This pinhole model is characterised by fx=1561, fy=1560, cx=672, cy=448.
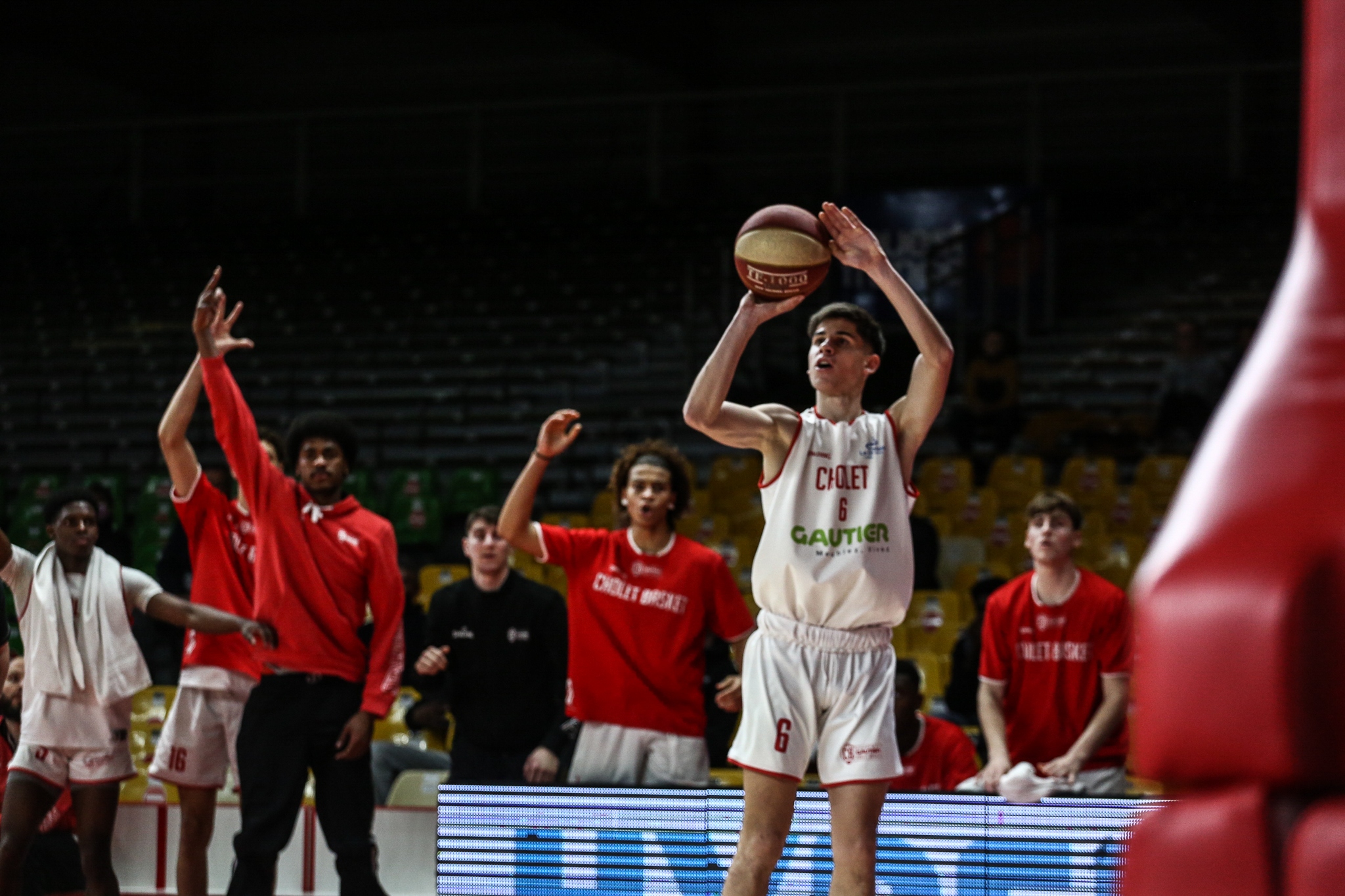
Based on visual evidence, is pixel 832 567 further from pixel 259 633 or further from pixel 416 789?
pixel 416 789

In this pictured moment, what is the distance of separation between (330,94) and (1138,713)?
2126cm

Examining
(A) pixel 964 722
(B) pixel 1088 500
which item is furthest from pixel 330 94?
(A) pixel 964 722

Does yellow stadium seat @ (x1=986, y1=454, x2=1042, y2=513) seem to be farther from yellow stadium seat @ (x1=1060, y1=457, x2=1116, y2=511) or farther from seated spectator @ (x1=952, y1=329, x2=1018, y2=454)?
seated spectator @ (x1=952, y1=329, x2=1018, y2=454)

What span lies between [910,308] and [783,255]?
16.0 inches

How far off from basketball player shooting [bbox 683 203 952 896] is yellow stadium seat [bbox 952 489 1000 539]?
6476 mm

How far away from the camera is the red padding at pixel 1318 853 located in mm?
1306

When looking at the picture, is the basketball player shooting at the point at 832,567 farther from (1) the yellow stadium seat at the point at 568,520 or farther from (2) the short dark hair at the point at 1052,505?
(1) the yellow stadium seat at the point at 568,520

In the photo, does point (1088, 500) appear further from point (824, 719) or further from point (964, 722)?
point (824, 719)

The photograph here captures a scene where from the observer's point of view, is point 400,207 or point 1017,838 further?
point 400,207

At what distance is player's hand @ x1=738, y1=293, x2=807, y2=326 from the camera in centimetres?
445

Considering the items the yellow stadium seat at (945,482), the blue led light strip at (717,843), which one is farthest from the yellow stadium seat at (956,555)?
the blue led light strip at (717,843)

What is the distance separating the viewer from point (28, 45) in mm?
20641

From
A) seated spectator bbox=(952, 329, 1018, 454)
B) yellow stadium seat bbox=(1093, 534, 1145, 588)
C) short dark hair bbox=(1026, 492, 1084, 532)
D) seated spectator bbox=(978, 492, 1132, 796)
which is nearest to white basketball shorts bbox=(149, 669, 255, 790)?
seated spectator bbox=(978, 492, 1132, 796)

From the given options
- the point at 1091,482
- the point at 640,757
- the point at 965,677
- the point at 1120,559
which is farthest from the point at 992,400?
the point at 640,757
